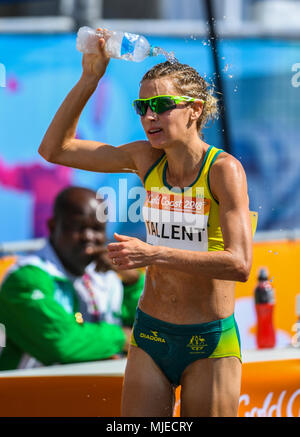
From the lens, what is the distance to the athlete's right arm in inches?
115

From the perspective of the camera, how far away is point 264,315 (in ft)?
13.7

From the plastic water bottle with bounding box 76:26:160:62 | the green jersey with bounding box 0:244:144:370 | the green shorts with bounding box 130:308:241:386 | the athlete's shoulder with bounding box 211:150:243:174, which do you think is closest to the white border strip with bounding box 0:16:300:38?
the green jersey with bounding box 0:244:144:370

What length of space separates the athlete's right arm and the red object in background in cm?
158

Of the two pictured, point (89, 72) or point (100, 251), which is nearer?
point (89, 72)

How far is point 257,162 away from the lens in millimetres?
6793

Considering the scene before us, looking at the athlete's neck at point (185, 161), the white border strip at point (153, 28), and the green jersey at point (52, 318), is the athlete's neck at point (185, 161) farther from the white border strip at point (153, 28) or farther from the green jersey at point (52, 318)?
the white border strip at point (153, 28)

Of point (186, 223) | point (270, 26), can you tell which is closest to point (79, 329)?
point (186, 223)

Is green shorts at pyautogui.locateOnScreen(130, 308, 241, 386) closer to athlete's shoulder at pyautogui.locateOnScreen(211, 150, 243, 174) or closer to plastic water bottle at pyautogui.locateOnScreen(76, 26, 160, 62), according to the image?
athlete's shoulder at pyautogui.locateOnScreen(211, 150, 243, 174)

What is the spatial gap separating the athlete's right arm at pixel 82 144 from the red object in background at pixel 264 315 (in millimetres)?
1582

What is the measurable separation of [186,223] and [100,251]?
1751 mm

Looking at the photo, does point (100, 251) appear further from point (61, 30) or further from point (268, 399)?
point (61, 30)
